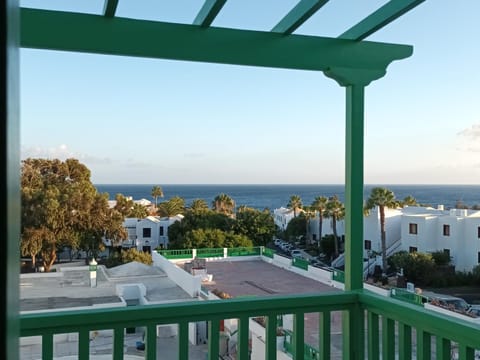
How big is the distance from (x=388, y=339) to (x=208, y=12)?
1475 millimetres

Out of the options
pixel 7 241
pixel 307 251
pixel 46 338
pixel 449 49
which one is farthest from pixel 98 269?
pixel 7 241

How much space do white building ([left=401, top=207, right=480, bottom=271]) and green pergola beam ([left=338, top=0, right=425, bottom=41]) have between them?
1631cm

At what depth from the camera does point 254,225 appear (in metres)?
21.4

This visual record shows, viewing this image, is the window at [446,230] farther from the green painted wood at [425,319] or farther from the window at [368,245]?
the green painted wood at [425,319]

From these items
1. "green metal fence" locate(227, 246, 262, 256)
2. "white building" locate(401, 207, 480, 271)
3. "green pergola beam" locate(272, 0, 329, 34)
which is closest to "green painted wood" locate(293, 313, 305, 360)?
"green pergola beam" locate(272, 0, 329, 34)

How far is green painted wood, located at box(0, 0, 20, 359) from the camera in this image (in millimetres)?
188

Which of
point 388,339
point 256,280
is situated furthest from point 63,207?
point 388,339

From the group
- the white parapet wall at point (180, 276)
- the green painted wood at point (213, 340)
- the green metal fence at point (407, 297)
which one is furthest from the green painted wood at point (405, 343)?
the white parapet wall at point (180, 276)

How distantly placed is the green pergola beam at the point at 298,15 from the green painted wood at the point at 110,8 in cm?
65

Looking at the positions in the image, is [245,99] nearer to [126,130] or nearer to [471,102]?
[126,130]

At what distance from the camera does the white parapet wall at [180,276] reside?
12686 mm

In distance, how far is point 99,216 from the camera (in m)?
17.1

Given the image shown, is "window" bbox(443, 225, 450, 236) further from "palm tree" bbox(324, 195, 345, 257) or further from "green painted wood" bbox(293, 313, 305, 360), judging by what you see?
"green painted wood" bbox(293, 313, 305, 360)

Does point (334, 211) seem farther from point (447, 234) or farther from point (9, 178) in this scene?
point (9, 178)
